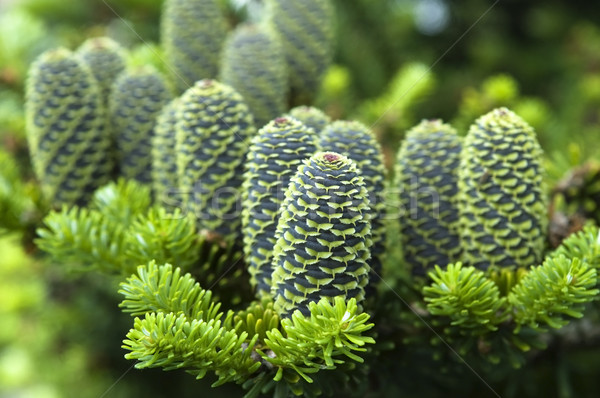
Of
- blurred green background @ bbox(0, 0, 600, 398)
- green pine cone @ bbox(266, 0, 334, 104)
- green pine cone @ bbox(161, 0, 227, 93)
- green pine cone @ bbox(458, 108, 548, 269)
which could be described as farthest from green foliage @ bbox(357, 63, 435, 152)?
green pine cone @ bbox(458, 108, 548, 269)

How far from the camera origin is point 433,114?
1483 mm

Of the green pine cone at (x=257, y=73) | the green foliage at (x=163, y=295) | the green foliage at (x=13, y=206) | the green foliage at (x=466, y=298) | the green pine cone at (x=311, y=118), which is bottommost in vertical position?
the green foliage at (x=13, y=206)

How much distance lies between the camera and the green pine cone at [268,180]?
645 millimetres

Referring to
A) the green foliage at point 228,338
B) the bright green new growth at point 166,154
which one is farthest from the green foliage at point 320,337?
the bright green new growth at point 166,154

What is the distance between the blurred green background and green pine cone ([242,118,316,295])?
0.51 m

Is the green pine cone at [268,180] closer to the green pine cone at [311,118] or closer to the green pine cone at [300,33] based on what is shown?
the green pine cone at [311,118]

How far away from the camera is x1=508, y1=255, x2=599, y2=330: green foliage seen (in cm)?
→ 58

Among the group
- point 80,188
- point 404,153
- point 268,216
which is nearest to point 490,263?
point 404,153

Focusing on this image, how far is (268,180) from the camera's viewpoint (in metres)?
0.65

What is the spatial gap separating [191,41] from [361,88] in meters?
0.53

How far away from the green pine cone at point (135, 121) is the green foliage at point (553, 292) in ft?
1.90

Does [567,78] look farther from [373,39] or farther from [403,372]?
[403,372]

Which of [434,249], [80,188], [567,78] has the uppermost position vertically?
[567,78]

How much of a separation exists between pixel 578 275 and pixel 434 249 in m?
0.19
